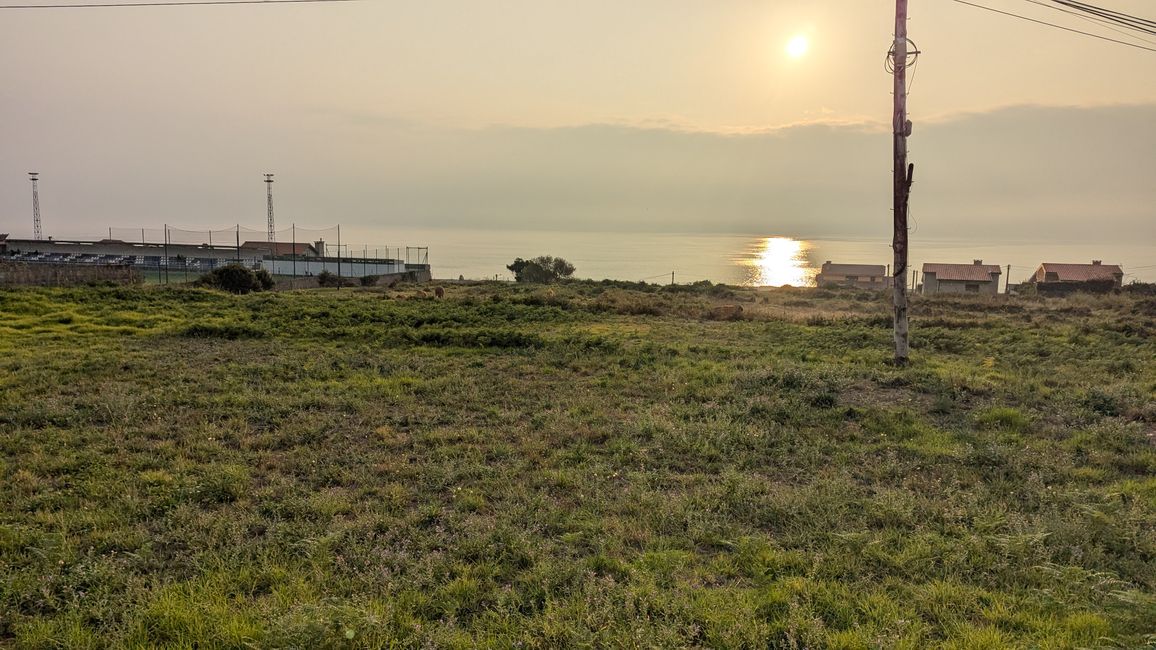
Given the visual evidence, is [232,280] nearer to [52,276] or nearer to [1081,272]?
[52,276]

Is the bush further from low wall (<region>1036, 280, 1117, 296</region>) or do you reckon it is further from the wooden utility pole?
low wall (<region>1036, 280, 1117, 296</region>)

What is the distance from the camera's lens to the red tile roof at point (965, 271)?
193ft

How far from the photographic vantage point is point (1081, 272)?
187ft

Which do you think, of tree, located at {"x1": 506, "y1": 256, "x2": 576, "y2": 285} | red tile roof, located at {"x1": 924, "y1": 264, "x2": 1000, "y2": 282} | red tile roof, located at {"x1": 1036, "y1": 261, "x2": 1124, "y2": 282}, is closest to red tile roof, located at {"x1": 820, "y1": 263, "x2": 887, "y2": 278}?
red tile roof, located at {"x1": 924, "y1": 264, "x2": 1000, "y2": 282}

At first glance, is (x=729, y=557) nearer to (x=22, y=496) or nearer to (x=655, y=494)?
(x=655, y=494)

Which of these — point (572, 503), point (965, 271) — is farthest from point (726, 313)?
point (965, 271)

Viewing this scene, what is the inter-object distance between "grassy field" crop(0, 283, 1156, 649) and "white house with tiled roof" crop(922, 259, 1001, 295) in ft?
174

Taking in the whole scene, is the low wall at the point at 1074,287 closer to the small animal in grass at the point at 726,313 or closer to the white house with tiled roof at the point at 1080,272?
the white house with tiled roof at the point at 1080,272

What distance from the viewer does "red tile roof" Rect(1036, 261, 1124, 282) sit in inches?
2194

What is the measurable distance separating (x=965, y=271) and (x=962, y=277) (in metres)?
1.64

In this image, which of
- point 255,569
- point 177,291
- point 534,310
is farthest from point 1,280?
point 255,569

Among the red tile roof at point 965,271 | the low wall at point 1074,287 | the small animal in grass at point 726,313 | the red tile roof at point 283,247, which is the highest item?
the red tile roof at point 283,247

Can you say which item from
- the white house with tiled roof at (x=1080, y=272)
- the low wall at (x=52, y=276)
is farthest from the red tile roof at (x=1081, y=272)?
the low wall at (x=52, y=276)

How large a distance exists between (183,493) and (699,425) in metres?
6.01
